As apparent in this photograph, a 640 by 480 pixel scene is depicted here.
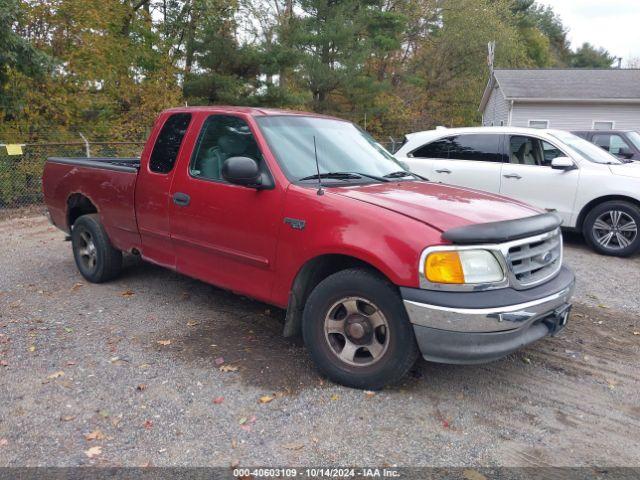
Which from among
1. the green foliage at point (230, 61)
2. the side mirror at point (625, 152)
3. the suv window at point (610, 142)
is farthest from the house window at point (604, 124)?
the side mirror at point (625, 152)

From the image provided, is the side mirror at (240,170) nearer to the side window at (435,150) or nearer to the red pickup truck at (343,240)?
the red pickup truck at (343,240)

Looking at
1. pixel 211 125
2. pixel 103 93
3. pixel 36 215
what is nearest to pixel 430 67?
pixel 103 93

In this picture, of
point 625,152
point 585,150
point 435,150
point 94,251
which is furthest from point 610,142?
point 94,251

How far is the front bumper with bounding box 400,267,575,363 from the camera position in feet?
10.4

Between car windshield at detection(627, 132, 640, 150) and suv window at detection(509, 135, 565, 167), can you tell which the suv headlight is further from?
car windshield at detection(627, 132, 640, 150)

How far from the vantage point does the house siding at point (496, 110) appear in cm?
2466

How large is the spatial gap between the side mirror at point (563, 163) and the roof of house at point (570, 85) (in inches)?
637

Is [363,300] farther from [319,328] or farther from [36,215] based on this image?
[36,215]

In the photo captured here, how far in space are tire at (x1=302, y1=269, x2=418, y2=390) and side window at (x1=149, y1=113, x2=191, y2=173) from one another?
2.06 meters

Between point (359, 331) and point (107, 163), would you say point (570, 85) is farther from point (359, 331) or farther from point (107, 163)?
point (359, 331)

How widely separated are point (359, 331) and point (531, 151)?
19.3ft

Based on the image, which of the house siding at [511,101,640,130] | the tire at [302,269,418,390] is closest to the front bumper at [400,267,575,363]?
the tire at [302,269,418,390]

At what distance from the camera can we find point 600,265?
7.06 m

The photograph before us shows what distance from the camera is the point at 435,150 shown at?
885 centimetres
